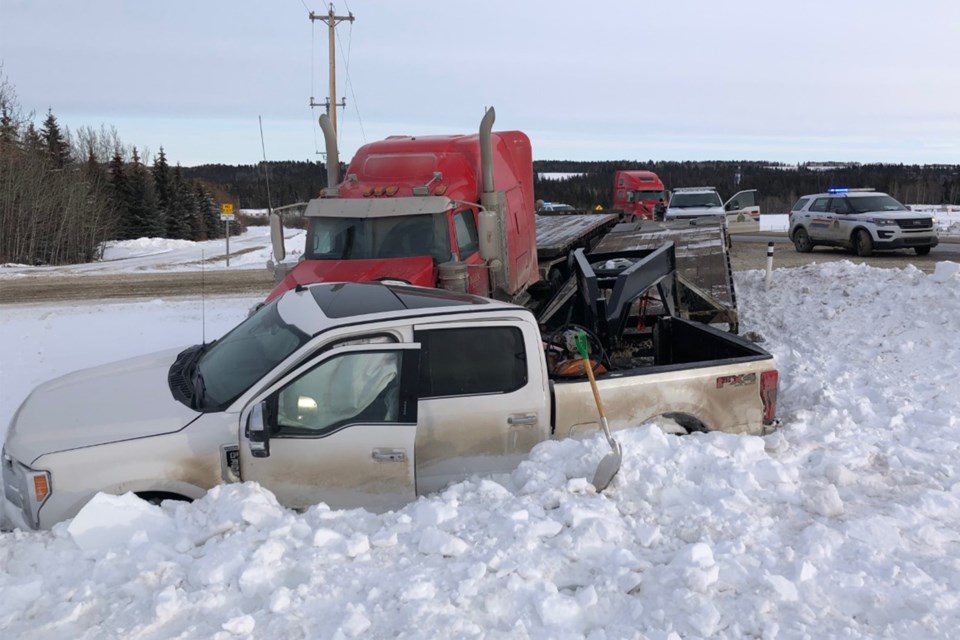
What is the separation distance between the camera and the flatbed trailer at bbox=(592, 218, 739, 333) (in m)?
10.3

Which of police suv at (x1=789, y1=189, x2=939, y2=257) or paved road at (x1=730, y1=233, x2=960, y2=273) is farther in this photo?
police suv at (x1=789, y1=189, x2=939, y2=257)

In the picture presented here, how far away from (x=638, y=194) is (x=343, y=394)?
1234 inches

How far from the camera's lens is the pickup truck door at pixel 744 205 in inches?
1097

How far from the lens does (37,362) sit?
1101cm

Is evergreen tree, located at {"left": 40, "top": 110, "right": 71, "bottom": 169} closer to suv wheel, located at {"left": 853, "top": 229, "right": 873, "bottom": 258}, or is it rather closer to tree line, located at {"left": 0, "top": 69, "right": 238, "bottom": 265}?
tree line, located at {"left": 0, "top": 69, "right": 238, "bottom": 265}

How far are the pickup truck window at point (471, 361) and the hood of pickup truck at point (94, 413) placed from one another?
4.88ft

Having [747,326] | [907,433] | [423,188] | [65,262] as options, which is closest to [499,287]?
[423,188]

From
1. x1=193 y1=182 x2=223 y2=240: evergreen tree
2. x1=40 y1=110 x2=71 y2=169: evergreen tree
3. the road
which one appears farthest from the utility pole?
x1=193 y1=182 x2=223 y2=240: evergreen tree

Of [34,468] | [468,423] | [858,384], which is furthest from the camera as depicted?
[858,384]

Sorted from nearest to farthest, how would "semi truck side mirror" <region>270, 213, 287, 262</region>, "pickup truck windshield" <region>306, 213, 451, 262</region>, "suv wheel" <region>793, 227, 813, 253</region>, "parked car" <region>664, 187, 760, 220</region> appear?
"pickup truck windshield" <region>306, 213, 451, 262</region> < "semi truck side mirror" <region>270, 213, 287, 262</region> < "suv wheel" <region>793, 227, 813, 253</region> < "parked car" <region>664, 187, 760, 220</region>

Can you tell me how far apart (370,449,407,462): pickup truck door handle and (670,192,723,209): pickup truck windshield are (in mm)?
22402

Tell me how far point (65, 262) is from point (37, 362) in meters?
42.6

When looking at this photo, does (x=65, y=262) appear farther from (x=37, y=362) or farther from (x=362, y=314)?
(x=362, y=314)

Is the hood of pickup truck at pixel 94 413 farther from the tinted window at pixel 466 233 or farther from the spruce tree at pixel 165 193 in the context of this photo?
the spruce tree at pixel 165 193
